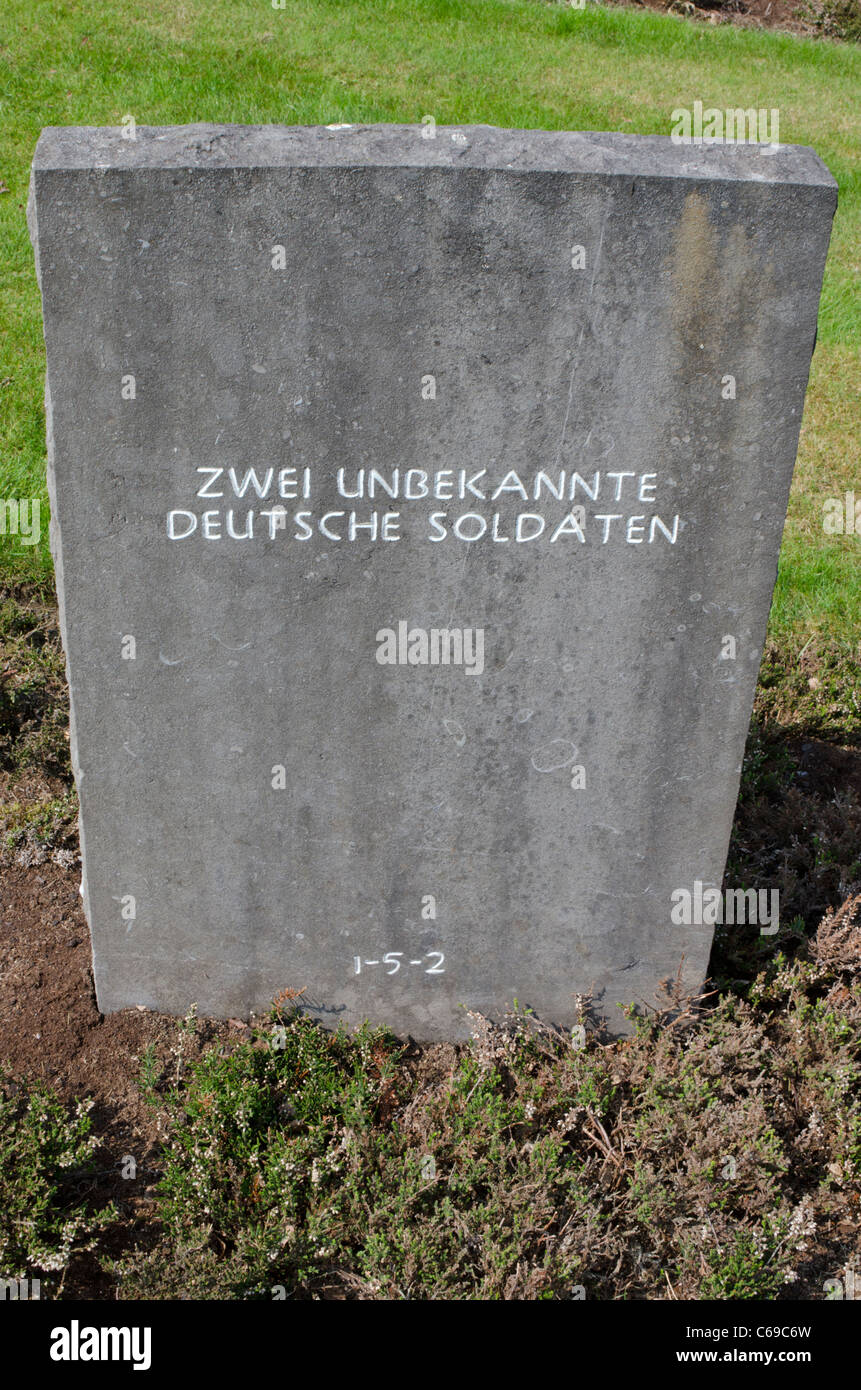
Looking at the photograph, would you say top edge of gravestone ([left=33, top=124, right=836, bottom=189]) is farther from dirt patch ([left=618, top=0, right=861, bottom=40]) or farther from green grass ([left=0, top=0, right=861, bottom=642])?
dirt patch ([left=618, top=0, right=861, bottom=40])

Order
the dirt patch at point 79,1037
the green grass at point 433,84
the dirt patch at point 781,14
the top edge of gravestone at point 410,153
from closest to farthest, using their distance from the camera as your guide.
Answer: the top edge of gravestone at point 410,153 < the dirt patch at point 79,1037 < the green grass at point 433,84 < the dirt patch at point 781,14

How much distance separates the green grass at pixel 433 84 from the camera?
6.46 meters

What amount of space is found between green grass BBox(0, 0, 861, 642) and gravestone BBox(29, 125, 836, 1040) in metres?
2.74

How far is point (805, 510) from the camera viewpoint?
6129 millimetres

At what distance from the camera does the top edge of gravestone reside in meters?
2.54

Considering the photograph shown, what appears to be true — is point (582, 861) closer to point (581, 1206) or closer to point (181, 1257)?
point (581, 1206)

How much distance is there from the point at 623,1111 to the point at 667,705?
114 centimetres

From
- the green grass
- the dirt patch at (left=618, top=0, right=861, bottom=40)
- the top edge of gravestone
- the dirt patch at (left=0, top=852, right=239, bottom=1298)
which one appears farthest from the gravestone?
the dirt patch at (left=618, top=0, right=861, bottom=40)

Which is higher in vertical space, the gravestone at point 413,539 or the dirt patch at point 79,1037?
the gravestone at point 413,539

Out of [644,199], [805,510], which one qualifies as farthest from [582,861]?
[805,510]

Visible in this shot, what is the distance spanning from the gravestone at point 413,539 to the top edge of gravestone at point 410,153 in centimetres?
1

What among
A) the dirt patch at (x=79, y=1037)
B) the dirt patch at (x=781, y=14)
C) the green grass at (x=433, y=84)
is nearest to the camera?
the dirt patch at (x=79, y=1037)

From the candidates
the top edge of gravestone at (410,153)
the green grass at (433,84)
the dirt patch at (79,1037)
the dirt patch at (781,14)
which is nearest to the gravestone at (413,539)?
the top edge of gravestone at (410,153)

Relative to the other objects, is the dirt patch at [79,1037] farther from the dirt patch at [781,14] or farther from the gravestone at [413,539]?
the dirt patch at [781,14]
